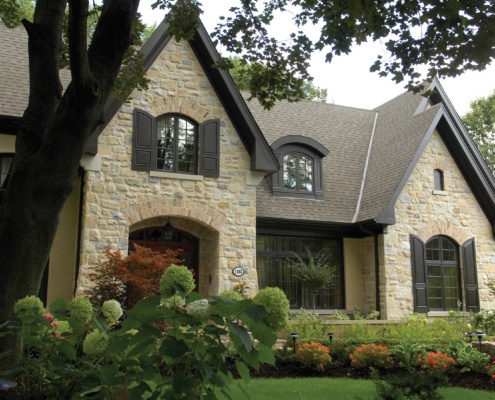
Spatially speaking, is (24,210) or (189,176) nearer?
(24,210)

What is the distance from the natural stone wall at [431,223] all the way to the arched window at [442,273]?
35 cm

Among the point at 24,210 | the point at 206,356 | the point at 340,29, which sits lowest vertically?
the point at 206,356

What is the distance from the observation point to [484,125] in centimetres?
3241

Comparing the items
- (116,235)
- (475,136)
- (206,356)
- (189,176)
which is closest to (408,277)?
(189,176)

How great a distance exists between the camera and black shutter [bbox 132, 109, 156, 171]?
13.6m

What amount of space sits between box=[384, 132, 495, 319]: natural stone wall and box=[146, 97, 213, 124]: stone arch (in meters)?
6.12

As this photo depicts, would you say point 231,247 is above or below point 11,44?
below

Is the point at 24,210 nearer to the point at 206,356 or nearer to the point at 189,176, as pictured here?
the point at 206,356

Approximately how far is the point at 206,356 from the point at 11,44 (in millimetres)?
14646

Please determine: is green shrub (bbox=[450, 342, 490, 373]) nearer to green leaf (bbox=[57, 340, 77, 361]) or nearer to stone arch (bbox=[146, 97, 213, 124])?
green leaf (bbox=[57, 340, 77, 361])

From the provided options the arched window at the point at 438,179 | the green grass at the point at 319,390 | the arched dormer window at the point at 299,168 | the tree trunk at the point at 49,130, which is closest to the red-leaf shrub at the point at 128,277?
the green grass at the point at 319,390

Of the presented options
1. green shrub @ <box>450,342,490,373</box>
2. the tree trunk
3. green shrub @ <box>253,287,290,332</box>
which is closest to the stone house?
green shrub @ <box>450,342,490,373</box>

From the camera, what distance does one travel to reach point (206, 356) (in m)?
2.91

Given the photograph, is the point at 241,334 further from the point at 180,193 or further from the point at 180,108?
the point at 180,108
